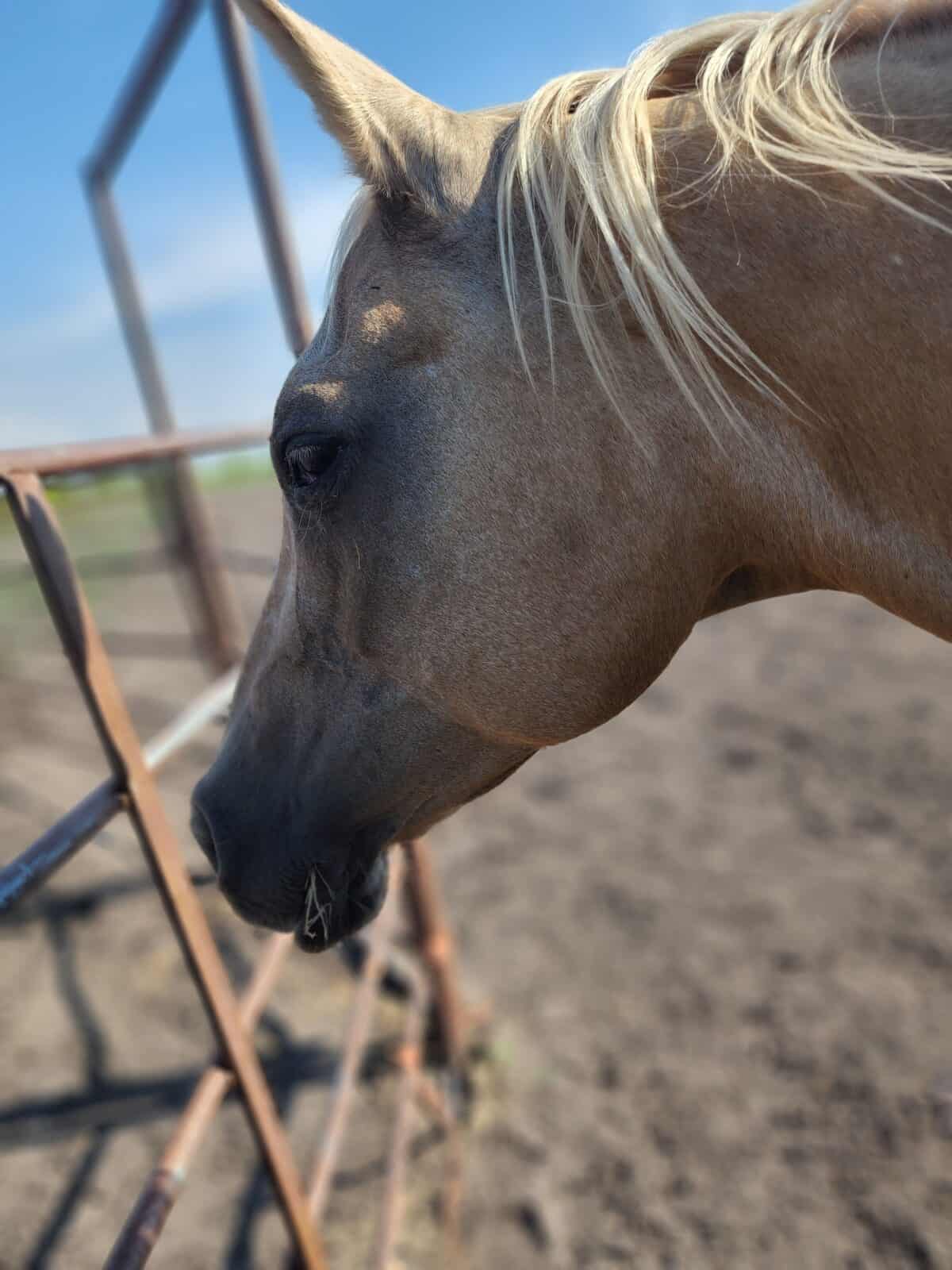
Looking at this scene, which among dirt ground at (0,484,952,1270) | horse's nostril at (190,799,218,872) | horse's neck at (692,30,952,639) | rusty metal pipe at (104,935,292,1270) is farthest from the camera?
dirt ground at (0,484,952,1270)

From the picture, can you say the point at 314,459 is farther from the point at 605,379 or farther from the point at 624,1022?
the point at 624,1022

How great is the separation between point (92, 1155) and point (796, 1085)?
1.96 m

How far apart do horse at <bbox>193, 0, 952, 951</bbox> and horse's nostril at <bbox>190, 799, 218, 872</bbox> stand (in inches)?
6.8

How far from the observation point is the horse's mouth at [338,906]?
1.31m

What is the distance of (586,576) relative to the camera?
1.10 meters

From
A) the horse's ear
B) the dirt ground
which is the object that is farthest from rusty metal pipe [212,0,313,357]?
the dirt ground

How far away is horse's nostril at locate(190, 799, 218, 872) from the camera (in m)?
1.33

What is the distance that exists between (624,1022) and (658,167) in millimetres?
2421

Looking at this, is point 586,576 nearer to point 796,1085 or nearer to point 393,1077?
point 796,1085

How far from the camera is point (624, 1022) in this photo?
107 inches

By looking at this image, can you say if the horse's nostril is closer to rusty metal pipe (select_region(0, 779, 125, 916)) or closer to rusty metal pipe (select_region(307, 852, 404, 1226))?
rusty metal pipe (select_region(0, 779, 125, 916))

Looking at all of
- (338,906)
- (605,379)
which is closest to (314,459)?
(605,379)

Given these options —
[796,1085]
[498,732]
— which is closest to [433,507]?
[498,732]

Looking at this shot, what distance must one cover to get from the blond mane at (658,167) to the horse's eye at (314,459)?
274mm
